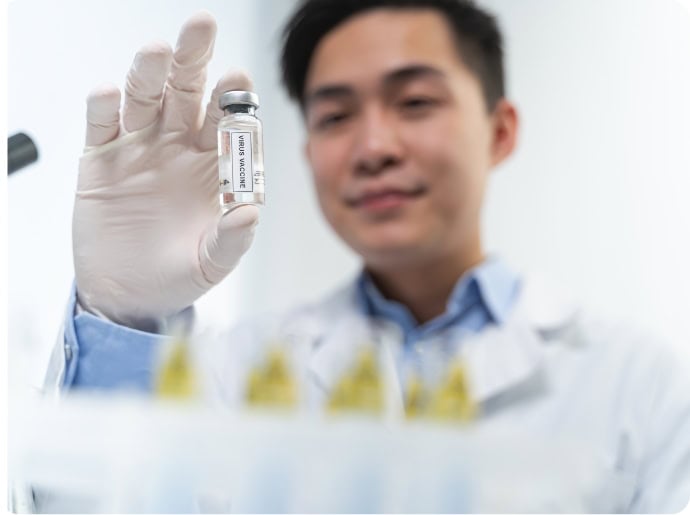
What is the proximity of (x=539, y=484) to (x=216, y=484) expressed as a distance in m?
0.30

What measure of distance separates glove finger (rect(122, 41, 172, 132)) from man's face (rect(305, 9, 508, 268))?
0.54 ft

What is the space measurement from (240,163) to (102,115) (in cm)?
18

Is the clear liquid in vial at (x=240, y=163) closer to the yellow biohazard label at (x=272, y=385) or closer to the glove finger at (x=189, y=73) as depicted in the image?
the glove finger at (x=189, y=73)

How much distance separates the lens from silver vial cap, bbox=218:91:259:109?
2.44 ft

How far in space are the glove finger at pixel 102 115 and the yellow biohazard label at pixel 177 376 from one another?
0.82 feet

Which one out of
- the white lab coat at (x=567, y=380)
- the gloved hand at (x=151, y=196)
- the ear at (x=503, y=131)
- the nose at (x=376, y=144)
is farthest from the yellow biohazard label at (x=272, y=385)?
the ear at (x=503, y=131)

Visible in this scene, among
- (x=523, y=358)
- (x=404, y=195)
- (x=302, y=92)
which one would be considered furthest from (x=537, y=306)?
(x=302, y=92)

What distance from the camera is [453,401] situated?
0.70 m

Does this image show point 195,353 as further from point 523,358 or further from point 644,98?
point 644,98

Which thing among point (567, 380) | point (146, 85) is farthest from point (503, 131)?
point (146, 85)

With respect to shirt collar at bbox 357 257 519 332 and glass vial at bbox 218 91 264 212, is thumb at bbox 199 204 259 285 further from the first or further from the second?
shirt collar at bbox 357 257 519 332

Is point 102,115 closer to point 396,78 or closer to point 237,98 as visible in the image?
point 237,98

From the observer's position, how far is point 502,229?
78cm

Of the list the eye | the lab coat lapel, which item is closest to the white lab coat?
the lab coat lapel
